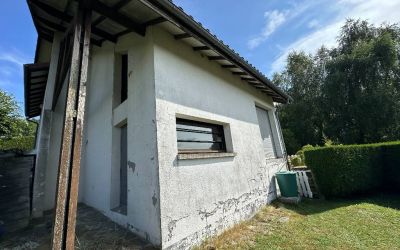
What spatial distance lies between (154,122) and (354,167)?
7.32m

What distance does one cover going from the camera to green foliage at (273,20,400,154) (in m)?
17.8

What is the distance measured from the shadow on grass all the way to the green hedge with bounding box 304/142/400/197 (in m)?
0.29

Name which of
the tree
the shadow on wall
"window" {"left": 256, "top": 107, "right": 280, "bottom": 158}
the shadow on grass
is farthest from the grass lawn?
the tree

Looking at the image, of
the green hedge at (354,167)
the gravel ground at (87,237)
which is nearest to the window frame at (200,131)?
the gravel ground at (87,237)

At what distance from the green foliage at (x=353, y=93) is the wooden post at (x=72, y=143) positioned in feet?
70.8

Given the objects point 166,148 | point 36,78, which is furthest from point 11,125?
point 166,148

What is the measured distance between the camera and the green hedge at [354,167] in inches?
278

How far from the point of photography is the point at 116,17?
145 inches

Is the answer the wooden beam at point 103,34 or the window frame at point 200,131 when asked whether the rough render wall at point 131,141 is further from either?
the window frame at point 200,131

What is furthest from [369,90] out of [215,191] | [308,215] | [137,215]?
[137,215]

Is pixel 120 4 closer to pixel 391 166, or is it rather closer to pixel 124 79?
pixel 124 79

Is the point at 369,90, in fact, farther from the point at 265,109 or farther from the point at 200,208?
the point at 200,208

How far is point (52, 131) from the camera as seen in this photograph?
6305mm

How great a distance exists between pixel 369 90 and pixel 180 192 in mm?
21473
